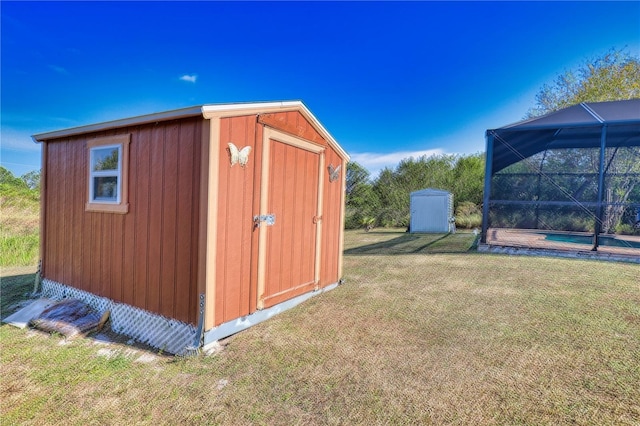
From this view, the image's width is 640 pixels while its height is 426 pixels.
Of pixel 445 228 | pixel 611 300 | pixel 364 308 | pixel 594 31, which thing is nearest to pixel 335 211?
pixel 364 308

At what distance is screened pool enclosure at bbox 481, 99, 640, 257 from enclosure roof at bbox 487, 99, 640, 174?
0.7 inches

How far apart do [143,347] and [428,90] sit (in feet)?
45.2

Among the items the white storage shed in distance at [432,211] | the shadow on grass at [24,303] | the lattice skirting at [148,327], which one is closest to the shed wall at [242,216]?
the lattice skirting at [148,327]

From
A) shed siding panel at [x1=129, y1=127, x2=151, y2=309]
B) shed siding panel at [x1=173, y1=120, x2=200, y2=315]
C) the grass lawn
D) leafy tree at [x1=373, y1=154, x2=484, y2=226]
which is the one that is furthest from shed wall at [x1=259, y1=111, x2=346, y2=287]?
leafy tree at [x1=373, y1=154, x2=484, y2=226]

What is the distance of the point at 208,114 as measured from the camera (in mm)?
2561

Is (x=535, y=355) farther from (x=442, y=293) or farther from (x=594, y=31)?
(x=594, y=31)

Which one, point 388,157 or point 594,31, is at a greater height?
point 594,31

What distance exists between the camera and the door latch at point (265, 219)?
3.15 m

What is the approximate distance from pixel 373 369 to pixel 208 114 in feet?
7.86

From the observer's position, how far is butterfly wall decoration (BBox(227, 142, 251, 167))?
282 centimetres

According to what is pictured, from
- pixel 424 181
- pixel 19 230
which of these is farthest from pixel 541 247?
pixel 19 230

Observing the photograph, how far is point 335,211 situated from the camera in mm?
4633

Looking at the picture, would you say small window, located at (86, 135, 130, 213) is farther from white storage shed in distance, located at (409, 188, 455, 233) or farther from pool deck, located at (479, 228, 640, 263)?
white storage shed in distance, located at (409, 188, 455, 233)

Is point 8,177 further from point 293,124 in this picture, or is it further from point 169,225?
point 293,124
